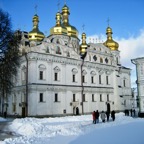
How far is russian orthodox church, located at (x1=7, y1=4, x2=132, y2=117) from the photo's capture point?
33406 mm

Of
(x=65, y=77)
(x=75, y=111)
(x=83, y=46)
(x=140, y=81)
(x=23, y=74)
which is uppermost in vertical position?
(x=83, y=46)

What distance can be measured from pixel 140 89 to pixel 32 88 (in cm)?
1502

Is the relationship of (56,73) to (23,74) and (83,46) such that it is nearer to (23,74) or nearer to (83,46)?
(23,74)

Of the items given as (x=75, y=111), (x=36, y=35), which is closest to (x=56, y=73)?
(x=75, y=111)

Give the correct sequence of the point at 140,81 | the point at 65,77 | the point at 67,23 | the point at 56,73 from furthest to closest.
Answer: the point at 67,23 → the point at 65,77 → the point at 56,73 → the point at 140,81

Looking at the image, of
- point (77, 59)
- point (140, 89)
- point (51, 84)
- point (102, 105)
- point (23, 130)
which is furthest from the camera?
point (102, 105)

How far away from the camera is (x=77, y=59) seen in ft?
128

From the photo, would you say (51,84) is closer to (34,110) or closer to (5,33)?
(34,110)

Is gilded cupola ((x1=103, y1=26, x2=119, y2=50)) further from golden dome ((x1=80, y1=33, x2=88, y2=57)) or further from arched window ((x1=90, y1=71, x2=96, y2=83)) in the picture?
arched window ((x1=90, y1=71, x2=96, y2=83))

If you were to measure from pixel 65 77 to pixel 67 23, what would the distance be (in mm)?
16232

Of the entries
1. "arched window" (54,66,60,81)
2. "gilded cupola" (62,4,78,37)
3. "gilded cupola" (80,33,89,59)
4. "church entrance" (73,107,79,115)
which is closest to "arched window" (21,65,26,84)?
"arched window" (54,66,60,81)

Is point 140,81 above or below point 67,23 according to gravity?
below

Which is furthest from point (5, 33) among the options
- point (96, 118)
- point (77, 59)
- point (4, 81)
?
point (77, 59)

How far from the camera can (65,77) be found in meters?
36.9
